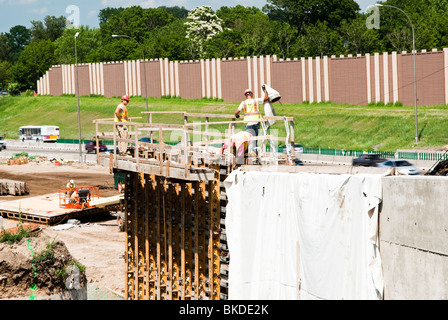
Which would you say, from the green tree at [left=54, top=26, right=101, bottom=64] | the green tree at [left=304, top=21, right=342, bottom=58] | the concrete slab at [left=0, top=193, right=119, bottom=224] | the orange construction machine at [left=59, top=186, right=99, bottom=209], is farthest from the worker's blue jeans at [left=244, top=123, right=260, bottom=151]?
the green tree at [left=54, top=26, right=101, bottom=64]

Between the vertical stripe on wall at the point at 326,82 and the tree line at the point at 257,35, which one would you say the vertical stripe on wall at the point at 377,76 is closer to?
the vertical stripe on wall at the point at 326,82

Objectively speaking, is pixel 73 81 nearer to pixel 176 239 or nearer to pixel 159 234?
pixel 159 234

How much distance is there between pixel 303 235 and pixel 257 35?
8293 cm

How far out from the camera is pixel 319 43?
85625 millimetres

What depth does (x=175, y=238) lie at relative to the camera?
18734 millimetres

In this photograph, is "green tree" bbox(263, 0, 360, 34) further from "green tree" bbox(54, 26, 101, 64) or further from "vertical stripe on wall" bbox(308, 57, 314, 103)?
"green tree" bbox(54, 26, 101, 64)

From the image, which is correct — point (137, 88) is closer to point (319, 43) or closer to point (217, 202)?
point (319, 43)

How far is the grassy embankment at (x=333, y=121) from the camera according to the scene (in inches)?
2131

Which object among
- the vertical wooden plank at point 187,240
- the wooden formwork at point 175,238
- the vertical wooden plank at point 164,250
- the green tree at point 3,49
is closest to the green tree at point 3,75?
the green tree at point 3,49

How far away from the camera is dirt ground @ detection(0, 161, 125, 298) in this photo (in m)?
24.5

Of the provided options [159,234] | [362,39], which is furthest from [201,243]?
[362,39]

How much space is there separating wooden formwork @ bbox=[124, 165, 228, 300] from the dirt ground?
1.94 metres

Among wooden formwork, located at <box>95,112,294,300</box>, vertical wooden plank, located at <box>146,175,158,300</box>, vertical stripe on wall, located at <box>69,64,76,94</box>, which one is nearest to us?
wooden formwork, located at <box>95,112,294,300</box>

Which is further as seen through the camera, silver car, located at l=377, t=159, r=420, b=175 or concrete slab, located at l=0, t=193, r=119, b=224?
silver car, located at l=377, t=159, r=420, b=175
